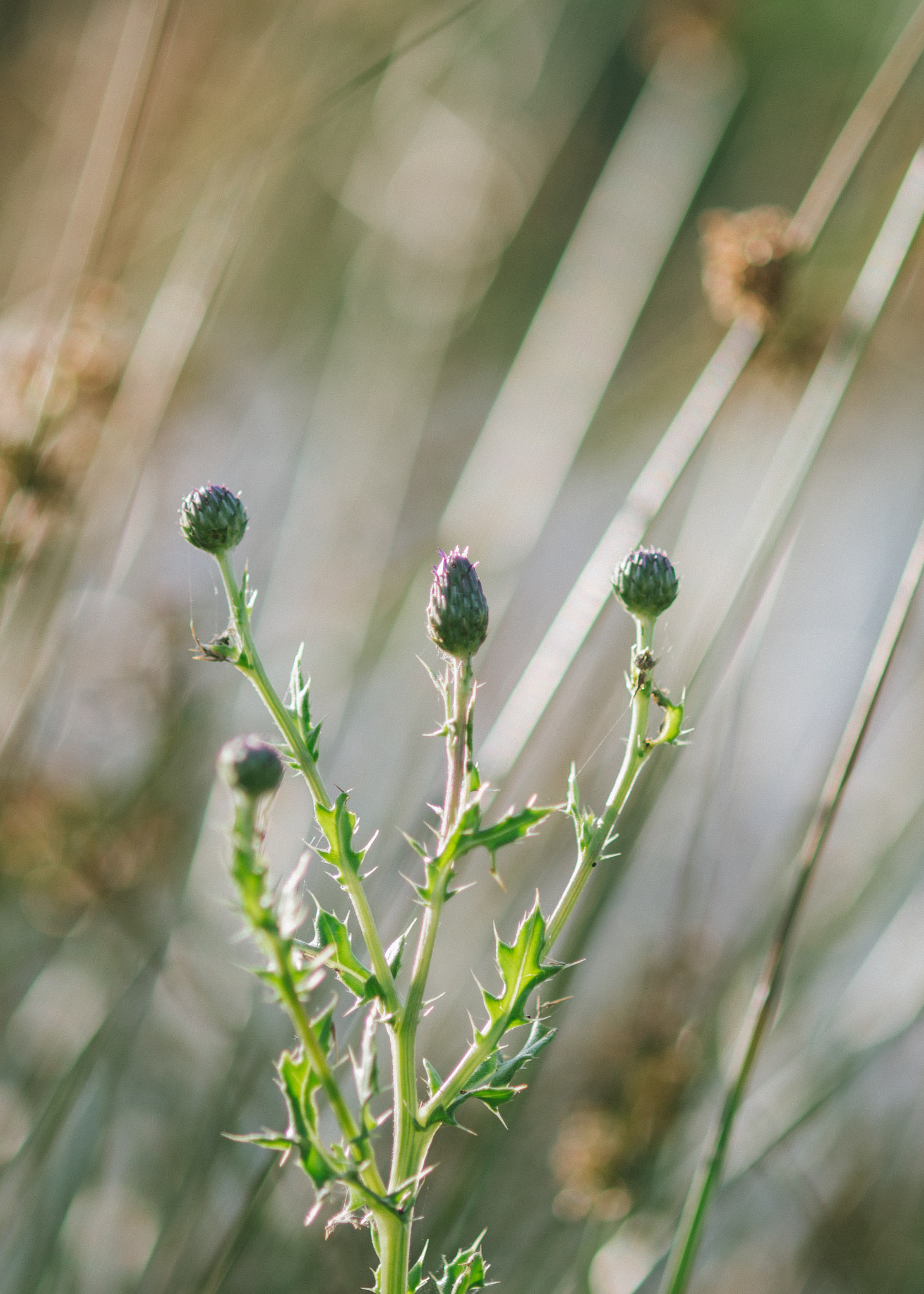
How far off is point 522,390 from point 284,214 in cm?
107

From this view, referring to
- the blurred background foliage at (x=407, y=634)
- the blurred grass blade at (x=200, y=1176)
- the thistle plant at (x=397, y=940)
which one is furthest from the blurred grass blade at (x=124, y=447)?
the thistle plant at (x=397, y=940)

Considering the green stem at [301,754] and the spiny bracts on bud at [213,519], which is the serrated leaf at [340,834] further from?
the spiny bracts on bud at [213,519]

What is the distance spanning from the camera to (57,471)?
1094 millimetres

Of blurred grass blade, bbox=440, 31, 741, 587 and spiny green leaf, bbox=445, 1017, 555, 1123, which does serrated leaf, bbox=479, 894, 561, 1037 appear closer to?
spiny green leaf, bbox=445, 1017, 555, 1123

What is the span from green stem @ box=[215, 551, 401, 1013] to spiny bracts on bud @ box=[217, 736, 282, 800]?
0.04 m

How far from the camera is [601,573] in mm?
1010

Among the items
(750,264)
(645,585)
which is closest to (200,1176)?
(645,585)

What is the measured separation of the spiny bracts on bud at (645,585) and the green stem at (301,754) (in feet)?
0.83

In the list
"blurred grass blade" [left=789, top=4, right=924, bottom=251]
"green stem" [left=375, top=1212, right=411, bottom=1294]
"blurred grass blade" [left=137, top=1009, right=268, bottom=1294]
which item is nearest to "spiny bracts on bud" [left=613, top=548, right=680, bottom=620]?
"green stem" [left=375, top=1212, right=411, bottom=1294]

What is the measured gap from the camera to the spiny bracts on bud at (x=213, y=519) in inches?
24.3

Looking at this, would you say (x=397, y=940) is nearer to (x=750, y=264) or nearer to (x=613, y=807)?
(x=613, y=807)

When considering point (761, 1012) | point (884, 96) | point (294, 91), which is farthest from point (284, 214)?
point (761, 1012)

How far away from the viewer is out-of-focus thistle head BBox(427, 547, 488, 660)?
1.91 feet

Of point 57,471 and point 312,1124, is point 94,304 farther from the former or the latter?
point 312,1124
